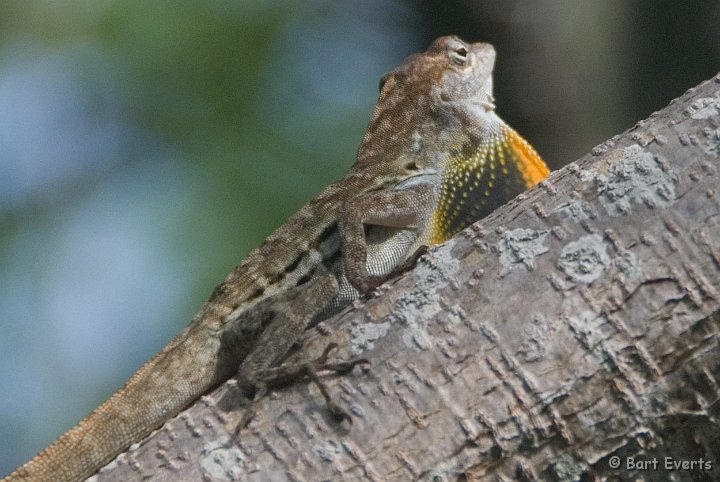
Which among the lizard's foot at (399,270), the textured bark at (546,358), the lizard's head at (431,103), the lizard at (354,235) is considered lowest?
the textured bark at (546,358)

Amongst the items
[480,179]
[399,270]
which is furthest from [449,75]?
[399,270]

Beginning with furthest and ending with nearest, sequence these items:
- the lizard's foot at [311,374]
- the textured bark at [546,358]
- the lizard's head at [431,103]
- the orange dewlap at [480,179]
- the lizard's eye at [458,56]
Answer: the lizard's eye at [458,56] → the lizard's head at [431,103] → the orange dewlap at [480,179] → the lizard's foot at [311,374] → the textured bark at [546,358]

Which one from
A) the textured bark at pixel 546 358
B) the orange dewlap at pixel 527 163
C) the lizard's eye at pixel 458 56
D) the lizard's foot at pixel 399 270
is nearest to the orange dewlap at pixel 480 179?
the orange dewlap at pixel 527 163

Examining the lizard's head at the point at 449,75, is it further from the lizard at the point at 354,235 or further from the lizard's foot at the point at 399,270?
the lizard's foot at the point at 399,270

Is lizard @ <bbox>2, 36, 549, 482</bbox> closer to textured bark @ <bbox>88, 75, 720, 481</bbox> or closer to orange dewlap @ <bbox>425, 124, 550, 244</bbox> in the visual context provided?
orange dewlap @ <bbox>425, 124, 550, 244</bbox>

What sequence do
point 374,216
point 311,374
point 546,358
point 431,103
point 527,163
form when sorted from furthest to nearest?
point 431,103 → point 527,163 → point 374,216 → point 311,374 → point 546,358

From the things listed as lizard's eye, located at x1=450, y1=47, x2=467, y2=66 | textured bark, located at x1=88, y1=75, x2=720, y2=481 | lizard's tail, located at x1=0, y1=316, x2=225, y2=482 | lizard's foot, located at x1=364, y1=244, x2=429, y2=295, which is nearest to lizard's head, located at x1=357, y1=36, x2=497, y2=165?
lizard's eye, located at x1=450, y1=47, x2=467, y2=66

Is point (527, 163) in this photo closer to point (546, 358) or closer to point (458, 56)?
point (458, 56)
